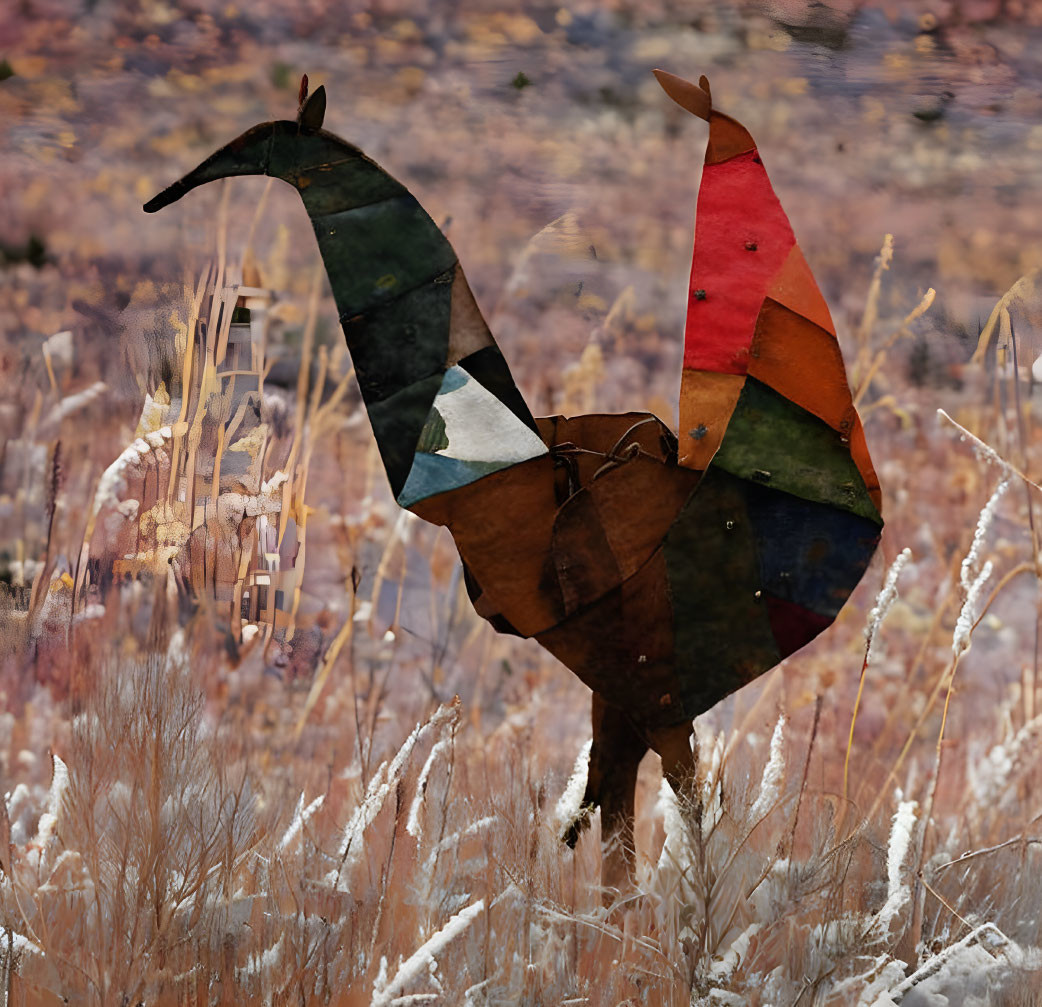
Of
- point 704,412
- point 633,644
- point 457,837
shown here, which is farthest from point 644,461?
point 457,837

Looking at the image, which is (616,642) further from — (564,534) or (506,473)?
(506,473)

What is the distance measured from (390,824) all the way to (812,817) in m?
0.62

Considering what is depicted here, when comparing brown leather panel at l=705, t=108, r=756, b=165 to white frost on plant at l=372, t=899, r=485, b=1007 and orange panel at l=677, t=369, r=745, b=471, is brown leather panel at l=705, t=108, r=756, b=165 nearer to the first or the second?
orange panel at l=677, t=369, r=745, b=471

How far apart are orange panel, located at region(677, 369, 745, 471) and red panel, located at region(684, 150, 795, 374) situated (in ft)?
0.05

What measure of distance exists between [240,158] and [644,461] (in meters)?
0.64

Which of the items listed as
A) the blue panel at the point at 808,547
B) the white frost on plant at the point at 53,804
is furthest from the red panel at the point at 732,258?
the white frost on plant at the point at 53,804

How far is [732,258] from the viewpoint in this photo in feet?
5.64

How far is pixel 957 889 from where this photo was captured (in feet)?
6.56

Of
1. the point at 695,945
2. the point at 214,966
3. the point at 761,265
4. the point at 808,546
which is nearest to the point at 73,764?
the point at 214,966

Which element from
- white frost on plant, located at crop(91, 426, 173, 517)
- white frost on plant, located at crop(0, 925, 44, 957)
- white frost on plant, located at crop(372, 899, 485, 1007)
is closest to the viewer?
white frost on plant, located at crop(372, 899, 485, 1007)

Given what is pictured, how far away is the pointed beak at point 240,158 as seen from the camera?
1.67 metres

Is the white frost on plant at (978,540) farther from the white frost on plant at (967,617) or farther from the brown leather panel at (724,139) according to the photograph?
the brown leather panel at (724,139)

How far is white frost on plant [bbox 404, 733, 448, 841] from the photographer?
1.85m

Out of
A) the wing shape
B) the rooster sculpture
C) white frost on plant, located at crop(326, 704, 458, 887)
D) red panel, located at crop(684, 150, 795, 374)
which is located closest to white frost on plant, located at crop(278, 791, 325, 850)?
white frost on plant, located at crop(326, 704, 458, 887)
